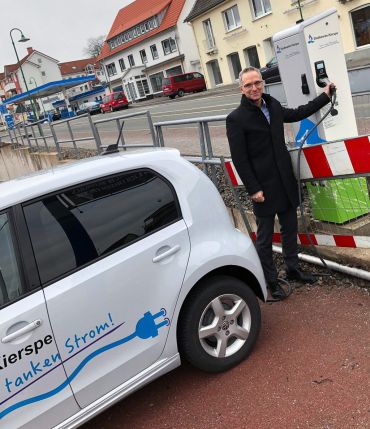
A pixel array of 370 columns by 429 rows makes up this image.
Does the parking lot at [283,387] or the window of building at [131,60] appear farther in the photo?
the window of building at [131,60]

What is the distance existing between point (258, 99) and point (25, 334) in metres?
2.44

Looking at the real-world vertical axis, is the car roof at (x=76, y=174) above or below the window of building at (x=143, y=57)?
below

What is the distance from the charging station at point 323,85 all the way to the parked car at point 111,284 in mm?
1383

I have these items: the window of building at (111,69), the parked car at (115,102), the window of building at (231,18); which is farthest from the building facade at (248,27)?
the window of building at (111,69)

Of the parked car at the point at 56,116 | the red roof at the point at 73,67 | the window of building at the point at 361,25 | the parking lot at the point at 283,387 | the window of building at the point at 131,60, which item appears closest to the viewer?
the parking lot at the point at 283,387

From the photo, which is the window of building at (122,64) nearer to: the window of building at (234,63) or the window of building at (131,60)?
the window of building at (131,60)

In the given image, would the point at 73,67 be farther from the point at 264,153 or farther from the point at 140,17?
the point at 264,153

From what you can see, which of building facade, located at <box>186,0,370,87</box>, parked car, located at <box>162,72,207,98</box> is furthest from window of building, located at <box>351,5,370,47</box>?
parked car, located at <box>162,72,207,98</box>

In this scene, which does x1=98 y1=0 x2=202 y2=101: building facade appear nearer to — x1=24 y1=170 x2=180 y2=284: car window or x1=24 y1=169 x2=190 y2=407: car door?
x1=24 y1=170 x2=180 y2=284: car window

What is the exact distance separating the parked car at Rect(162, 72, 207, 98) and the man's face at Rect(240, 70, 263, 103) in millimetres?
36143

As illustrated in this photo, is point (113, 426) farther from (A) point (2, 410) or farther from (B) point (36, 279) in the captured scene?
(B) point (36, 279)

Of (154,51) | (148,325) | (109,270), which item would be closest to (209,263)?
(148,325)

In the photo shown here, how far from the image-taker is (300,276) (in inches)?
170

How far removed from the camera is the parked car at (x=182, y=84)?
38.9 meters
